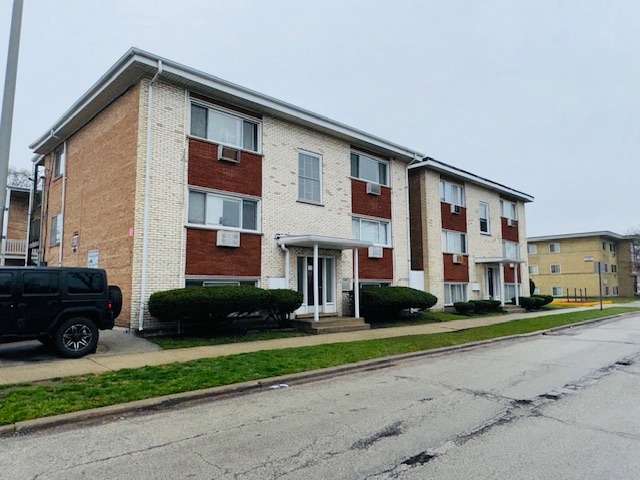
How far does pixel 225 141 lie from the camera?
14727 mm

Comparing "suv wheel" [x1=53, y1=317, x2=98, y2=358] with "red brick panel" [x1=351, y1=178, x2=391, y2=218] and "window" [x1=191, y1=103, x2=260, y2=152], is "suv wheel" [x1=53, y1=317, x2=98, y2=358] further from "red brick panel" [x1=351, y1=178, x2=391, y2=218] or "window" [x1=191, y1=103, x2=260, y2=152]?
"red brick panel" [x1=351, y1=178, x2=391, y2=218]

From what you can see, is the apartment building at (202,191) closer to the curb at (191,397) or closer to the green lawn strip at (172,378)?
the green lawn strip at (172,378)

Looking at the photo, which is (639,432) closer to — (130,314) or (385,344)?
(385,344)

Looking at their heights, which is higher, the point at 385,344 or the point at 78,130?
the point at 78,130

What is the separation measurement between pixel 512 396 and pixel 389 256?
13533 millimetres

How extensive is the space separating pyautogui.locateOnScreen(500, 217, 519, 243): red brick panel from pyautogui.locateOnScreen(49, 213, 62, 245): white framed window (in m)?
24.2

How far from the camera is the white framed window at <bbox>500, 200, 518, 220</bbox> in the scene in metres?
29.5

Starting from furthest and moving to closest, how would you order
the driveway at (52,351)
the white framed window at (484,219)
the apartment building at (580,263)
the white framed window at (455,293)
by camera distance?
the apartment building at (580,263) < the white framed window at (484,219) < the white framed window at (455,293) < the driveway at (52,351)

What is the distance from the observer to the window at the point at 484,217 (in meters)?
27.3

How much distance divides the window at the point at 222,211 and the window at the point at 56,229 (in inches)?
275

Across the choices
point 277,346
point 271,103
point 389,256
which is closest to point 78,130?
point 271,103

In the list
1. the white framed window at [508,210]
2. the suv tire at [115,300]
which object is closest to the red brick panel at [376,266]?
the suv tire at [115,300]

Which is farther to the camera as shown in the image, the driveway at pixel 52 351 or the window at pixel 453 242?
the window at pixel 453 242

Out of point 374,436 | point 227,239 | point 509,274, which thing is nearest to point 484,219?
point 509,274
